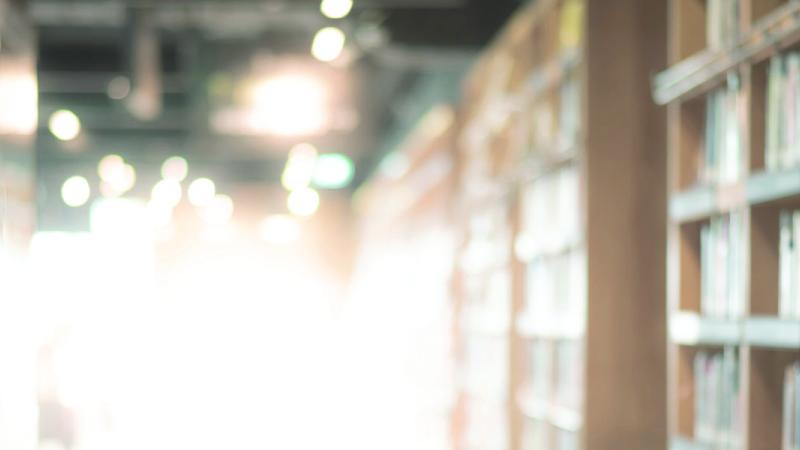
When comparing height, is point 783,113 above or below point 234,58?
below

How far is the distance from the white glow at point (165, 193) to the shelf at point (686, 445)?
1737 cm

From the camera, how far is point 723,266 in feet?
13.2

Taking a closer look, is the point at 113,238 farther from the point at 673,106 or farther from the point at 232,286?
the point at 673,106

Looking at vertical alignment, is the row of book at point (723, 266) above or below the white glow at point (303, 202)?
below

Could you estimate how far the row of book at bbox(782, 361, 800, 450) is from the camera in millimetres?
3497

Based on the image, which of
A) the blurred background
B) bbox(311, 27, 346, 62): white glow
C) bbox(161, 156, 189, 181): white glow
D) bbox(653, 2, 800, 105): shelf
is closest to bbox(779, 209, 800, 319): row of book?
bbox(653, 2, 800, 105): shelf

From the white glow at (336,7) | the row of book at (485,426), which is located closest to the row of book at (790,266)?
the row of book at (485,426)

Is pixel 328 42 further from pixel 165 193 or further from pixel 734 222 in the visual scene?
pixel 165 193

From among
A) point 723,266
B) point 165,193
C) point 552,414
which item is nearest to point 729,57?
point 723,266

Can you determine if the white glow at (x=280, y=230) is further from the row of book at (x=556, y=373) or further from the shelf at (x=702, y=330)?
the shelf at (x=702, y=330)

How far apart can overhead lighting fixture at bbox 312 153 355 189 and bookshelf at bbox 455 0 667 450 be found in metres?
12.5

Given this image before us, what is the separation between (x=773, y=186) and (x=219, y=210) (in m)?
18.1

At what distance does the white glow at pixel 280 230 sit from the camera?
2130 cm

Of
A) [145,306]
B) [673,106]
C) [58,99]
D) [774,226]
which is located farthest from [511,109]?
[145,306]
